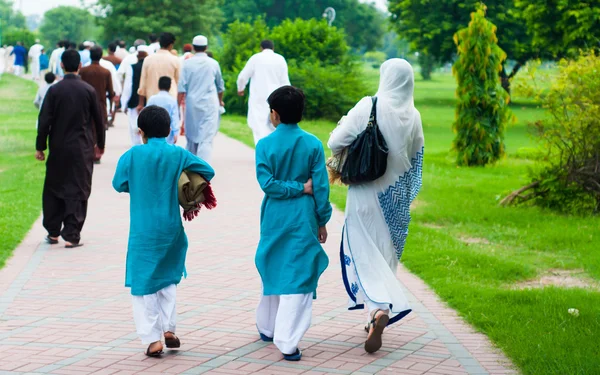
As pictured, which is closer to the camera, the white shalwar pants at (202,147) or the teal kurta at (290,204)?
the teal kurta at (290,204)

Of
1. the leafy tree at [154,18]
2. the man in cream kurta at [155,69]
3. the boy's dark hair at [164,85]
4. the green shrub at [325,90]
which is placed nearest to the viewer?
the boy's dark hair at [164,85]

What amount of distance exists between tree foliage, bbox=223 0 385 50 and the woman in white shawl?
72.8 metres

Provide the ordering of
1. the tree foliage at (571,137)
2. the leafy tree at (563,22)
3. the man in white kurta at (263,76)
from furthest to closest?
the leafy tree at (563,22), the man in white kurta at (263,76), the tree foliage at (571,137)

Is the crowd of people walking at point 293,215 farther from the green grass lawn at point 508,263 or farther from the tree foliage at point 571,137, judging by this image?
the tree foliage at point 571,137

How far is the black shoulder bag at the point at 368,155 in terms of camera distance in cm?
602

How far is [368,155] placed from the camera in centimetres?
601

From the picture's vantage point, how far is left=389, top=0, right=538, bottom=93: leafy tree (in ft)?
135

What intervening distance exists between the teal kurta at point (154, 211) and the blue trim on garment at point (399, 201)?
1.10 meters

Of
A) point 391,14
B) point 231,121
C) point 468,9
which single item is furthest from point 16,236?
point 391,14

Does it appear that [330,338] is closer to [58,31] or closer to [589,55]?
[589,55]

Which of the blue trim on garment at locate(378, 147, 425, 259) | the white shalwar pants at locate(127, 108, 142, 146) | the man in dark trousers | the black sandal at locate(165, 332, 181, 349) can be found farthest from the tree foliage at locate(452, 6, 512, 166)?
the black sandal at locate(165, 332, 181, 349)

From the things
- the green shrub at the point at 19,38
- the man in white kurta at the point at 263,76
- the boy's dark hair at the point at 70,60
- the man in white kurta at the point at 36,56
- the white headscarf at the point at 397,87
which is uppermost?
the white headscarf at the point at 397,87

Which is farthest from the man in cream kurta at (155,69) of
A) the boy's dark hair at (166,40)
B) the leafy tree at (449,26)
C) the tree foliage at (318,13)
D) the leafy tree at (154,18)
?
the tree foliage at (318,13)

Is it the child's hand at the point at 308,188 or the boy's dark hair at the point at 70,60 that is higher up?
the boy's dark hair at the point at 70,60
